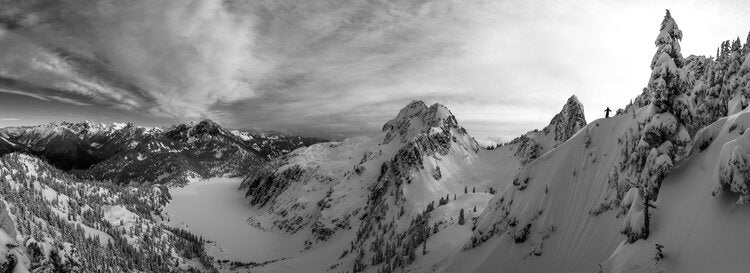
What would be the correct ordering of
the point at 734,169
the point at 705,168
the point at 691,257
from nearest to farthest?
the point at 734,169 → the point at 691,257 → the point at 705,168

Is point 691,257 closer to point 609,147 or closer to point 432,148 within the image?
point 609,147

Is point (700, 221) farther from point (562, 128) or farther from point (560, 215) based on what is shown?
point (562, 128)

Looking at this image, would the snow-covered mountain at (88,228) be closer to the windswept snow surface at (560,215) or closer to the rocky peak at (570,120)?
the windswept snow surface at (560,215)

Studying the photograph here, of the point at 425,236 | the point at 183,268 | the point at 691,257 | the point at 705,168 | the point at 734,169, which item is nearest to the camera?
the point at 734,169

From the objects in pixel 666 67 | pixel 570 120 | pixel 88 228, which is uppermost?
pixel 570 120

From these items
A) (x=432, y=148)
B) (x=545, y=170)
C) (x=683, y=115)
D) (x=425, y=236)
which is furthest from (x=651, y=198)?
(x=432, y=148)

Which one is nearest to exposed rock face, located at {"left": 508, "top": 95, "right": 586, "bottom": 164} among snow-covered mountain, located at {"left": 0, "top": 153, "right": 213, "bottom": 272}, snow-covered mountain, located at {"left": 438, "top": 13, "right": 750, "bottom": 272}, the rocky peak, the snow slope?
the rocky peak

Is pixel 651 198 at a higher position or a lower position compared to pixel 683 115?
lower

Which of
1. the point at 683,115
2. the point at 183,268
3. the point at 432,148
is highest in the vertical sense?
the point at 432,148

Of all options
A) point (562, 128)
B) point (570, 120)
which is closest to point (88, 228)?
point (562, 128)
